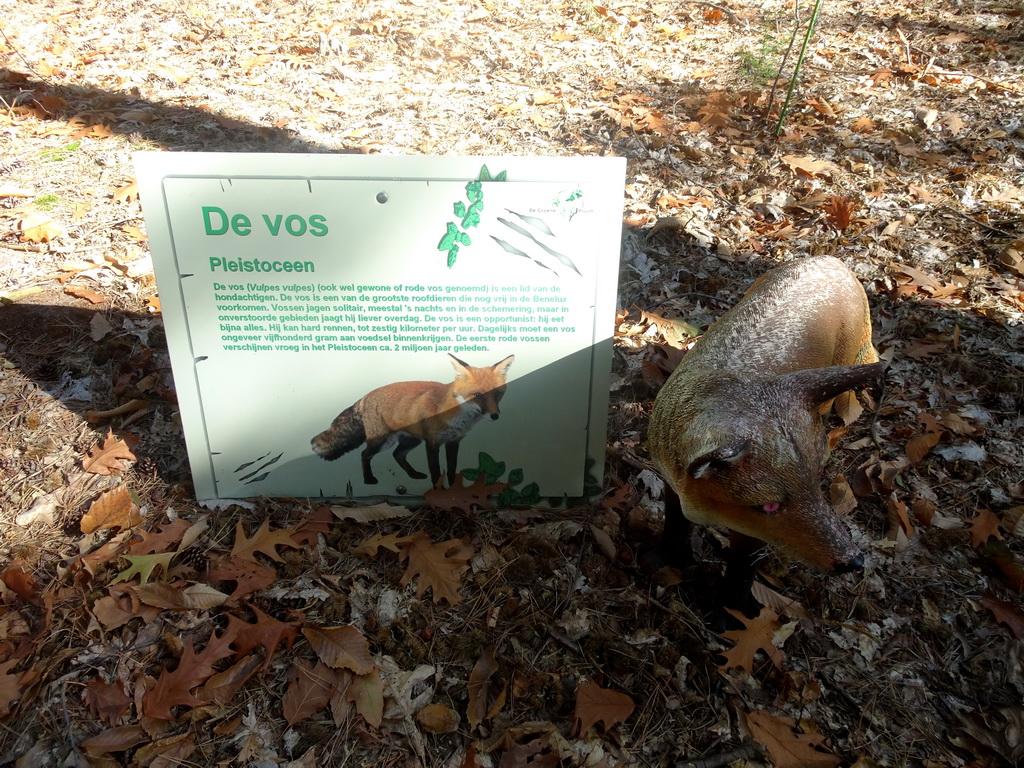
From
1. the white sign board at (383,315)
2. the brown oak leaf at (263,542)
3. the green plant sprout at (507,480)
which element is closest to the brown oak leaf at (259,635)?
the brown oak leaf at (263,542)

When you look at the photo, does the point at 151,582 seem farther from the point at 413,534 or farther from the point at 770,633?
the point at 770,633

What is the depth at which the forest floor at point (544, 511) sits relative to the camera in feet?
7.39

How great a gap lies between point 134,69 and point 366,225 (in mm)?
5277

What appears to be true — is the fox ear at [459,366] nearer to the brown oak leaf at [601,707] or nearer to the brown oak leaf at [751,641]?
the brown oak leaf at [601,707]

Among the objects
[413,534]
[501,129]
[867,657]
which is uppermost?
[501,129]

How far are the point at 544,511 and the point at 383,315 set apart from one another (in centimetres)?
118

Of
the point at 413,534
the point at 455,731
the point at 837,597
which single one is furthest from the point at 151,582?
the point at 837,597

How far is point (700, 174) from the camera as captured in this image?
5234mm

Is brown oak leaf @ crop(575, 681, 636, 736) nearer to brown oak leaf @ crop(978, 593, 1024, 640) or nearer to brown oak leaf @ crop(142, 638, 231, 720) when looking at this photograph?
brown oak leaf @ crop(142, 638, 231, 720)

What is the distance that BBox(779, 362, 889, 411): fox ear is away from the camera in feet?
6.44

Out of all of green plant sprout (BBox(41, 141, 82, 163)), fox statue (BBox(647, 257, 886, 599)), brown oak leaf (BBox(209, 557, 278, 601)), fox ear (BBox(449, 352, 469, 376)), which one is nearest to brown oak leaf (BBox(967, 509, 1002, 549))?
fox statue (BBox(647, 257, 886, 599))

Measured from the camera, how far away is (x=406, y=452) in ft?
9.50

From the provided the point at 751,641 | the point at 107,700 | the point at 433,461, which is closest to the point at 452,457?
the point at 433,461

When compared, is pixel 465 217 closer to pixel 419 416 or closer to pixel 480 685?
pixel 419 416
